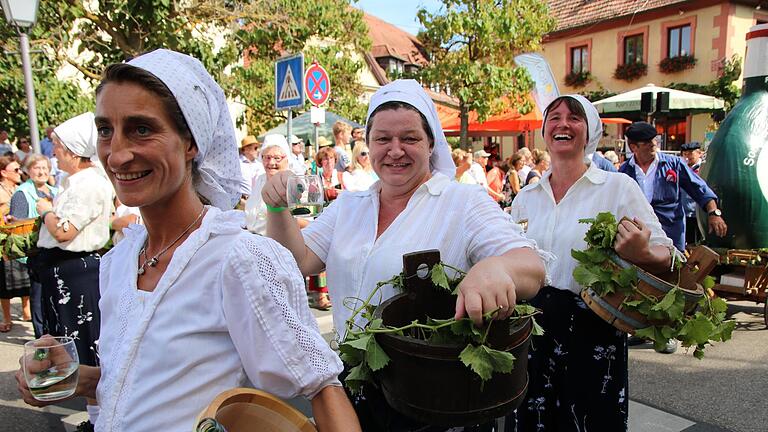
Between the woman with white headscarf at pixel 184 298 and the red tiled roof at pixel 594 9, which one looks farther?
the red tiled roof at pixel 594 9

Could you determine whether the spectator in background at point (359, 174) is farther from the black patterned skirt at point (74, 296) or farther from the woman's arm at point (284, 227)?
the woman's arm at point (284, 227)

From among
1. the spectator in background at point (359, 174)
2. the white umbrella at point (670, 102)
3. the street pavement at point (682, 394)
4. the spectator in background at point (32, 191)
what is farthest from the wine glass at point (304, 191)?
the white umbrella at point (670, 102)

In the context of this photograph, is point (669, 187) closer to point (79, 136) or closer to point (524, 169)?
point (524, 169)

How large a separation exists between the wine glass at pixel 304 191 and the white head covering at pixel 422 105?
392 mm

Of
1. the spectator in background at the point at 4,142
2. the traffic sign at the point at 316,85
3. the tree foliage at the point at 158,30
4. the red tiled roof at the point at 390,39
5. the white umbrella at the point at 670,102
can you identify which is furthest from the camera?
the red tiled roof at the point at 390,39

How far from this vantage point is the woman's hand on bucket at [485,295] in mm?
1248

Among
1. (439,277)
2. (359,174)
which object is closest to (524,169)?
(359,174)

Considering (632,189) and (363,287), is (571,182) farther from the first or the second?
(363,287)

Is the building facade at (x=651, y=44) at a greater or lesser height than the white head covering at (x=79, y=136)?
greater

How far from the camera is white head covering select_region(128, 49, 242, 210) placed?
52.4 inches

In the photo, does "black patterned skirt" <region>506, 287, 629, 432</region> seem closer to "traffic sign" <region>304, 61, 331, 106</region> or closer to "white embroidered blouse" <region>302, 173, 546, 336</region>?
"white embroidered blouse" <region>302, 173, 546, 336</region>

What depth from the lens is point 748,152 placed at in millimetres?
5914

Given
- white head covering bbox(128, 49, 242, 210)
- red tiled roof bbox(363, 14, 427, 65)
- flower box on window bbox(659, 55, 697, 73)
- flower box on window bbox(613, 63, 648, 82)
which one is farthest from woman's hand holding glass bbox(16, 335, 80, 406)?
red tiled roof bbox(363, 14, 427, 65)

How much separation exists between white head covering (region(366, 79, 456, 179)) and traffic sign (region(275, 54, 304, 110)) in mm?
5119
